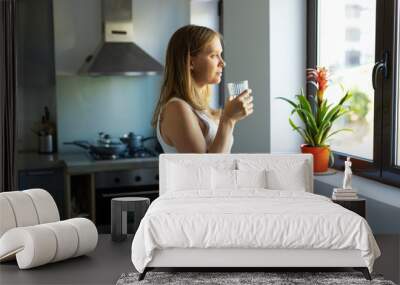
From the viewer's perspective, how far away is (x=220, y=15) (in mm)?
6812

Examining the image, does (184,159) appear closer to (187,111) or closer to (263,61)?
(187,111)

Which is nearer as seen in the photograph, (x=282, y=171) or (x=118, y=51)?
(x=282, y=171)

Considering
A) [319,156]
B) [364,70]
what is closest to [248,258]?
[319,156]

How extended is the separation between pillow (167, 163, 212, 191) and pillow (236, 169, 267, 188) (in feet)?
0.60

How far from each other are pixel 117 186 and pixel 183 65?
2532 millimetres

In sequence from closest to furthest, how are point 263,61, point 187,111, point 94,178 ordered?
point 187,111 → point 263,61 → point 94,178

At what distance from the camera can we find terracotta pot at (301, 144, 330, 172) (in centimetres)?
518

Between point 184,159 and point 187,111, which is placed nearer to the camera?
point 187,111

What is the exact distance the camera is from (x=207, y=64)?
4012 millimetres

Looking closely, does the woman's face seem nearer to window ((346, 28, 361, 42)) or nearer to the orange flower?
the orange flower

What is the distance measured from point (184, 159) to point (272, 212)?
2.97 feet

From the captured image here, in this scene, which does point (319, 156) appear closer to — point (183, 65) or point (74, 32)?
point (183, 65)

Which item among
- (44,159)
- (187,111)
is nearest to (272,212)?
(187,111)

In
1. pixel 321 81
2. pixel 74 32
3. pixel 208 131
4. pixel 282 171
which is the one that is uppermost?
pixel 74 32
